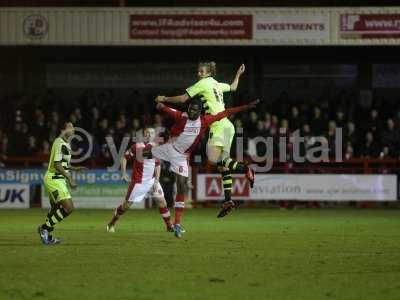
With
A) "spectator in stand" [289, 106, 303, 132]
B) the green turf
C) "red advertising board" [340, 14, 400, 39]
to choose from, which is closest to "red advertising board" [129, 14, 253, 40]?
"red advertising board" [340, 14, 400, 39]

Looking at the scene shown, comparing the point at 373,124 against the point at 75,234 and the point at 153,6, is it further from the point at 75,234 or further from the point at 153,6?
the point at 75,234


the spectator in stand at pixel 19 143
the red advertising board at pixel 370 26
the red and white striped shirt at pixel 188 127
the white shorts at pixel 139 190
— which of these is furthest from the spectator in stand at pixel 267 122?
the red and white striped shirt at pixel 188 127

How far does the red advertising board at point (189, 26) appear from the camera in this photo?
88.9 ft

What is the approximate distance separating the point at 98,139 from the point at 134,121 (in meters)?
1.14

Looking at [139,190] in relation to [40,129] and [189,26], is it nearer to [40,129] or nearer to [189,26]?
[40,129]

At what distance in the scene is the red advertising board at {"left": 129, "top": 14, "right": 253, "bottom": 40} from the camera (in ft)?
88.9

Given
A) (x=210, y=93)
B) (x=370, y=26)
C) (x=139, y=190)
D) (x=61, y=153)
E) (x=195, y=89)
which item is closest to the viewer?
(x=61, y=153)

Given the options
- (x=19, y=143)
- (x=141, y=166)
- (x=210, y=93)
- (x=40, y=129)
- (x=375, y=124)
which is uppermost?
(x=210, y=93)

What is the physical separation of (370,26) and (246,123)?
493cm

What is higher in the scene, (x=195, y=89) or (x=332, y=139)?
(x=195, y=89)

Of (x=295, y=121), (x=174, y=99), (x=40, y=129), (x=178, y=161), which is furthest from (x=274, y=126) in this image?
(x=174, y=99)

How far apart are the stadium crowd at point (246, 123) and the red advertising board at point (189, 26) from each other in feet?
7.09

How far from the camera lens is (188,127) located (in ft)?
48.7

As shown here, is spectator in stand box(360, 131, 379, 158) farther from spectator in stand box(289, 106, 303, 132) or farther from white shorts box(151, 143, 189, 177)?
white shorts box(151, 143, 189, 177)
